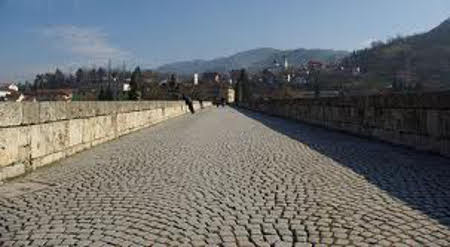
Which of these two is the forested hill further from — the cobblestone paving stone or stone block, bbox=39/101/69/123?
stone block, bbox=39/101/69/123

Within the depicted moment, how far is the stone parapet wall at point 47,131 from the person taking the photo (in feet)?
22.1

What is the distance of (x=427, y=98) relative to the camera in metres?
9.05

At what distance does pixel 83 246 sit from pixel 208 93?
14997cm

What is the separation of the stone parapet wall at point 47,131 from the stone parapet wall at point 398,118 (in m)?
6.42

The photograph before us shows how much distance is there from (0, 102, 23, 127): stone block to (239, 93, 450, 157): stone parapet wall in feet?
21.4

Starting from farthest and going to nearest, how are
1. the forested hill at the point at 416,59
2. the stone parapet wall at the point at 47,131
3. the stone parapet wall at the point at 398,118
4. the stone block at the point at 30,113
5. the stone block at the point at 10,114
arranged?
the forested hill at the point at 416,59 → the stone parapet wall at the point at 398,118 → the stone block at the point at 30,113 → the stone parapet wall at the point at 47,131 → the stone block at the point at 10,114

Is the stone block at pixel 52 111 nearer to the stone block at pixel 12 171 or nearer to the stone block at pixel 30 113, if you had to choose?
the stone block at pixel 30 113

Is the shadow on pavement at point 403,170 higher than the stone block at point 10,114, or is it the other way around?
the stone block at point 10,114

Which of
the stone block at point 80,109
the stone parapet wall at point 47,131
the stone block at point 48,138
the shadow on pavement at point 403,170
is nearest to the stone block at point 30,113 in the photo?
the stone parapet wall at point 47,131

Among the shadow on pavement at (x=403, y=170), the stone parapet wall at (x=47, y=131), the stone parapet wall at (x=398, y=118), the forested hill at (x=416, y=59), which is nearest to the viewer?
the shadow on pavement at (x=403, y=170)

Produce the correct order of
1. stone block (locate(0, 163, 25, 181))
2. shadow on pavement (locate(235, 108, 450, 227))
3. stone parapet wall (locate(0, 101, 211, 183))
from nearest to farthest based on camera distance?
shadow on pavement (locate(235, 108, 450, 227)) < stone block (locate(0, 163, 25, 181)) < stone parapet wall (locate(0, 101, 211, 183))

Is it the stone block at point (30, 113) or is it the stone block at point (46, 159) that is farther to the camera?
the stone block at point (46, 159)

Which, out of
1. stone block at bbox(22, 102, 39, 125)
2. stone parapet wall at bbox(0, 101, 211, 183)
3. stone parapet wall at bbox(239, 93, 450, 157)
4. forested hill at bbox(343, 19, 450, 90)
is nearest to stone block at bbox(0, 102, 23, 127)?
stone parapet wall at bbox(0, 101, 211, 183)

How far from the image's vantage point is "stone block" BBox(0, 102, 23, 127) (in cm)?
661
